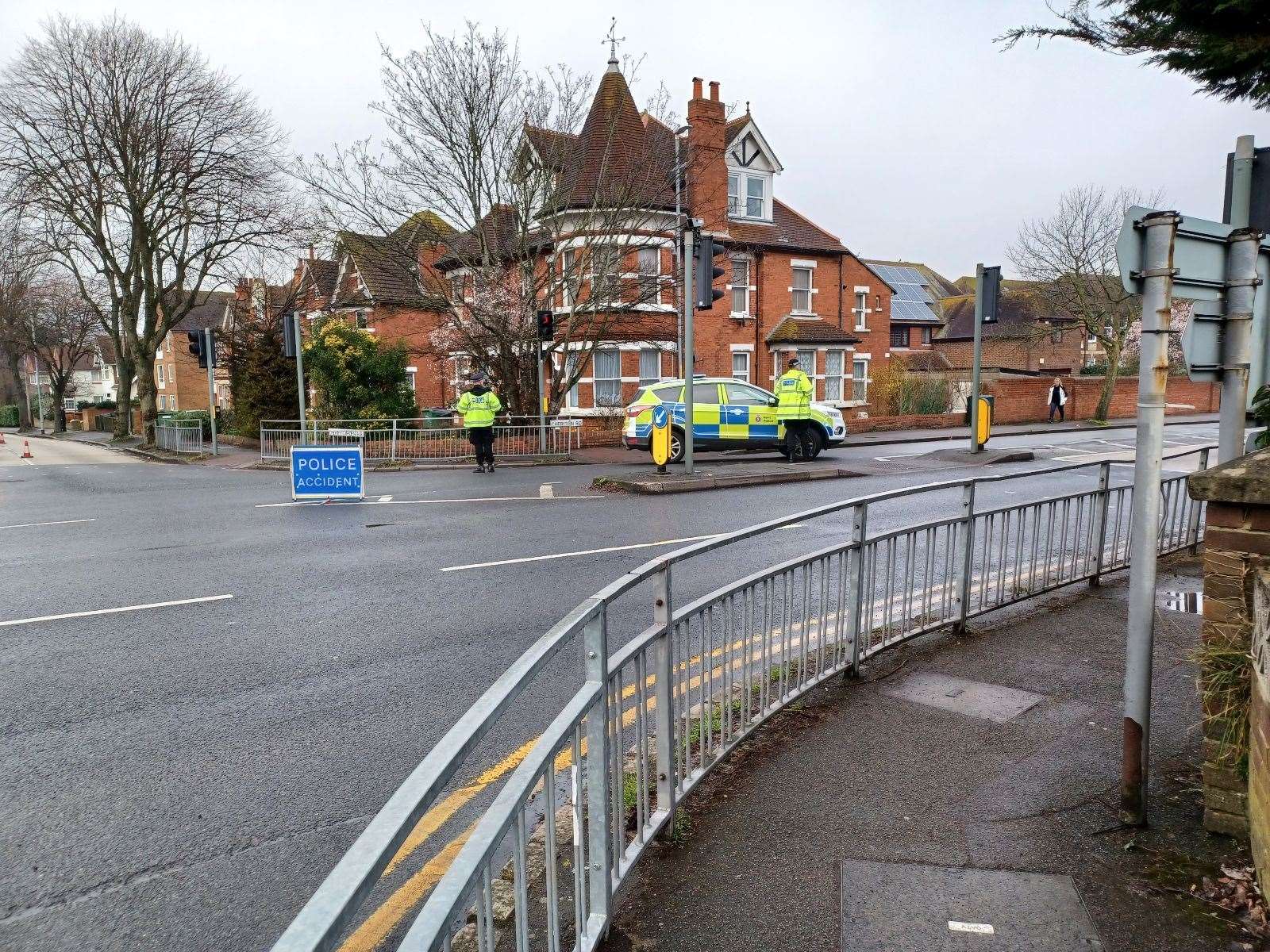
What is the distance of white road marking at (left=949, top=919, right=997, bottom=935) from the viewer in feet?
9.25

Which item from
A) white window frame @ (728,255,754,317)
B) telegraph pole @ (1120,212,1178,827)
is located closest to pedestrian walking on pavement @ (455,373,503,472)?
white window frame @ (728,255,754,317)

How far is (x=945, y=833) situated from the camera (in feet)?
11.4

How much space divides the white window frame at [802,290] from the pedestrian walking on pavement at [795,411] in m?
14.7

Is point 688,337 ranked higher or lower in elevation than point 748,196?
lower

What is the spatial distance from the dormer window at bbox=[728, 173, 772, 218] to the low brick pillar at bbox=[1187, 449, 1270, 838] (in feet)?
98.1

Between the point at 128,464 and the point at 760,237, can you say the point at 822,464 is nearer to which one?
the point at 760,237

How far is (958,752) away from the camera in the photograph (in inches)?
165

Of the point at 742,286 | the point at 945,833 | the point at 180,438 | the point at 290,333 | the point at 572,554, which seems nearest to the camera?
the point at 945,833

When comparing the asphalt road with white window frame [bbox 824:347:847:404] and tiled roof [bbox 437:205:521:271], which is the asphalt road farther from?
white window frame [bbox 824:347:847:404]

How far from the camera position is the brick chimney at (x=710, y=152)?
29875 millimetres

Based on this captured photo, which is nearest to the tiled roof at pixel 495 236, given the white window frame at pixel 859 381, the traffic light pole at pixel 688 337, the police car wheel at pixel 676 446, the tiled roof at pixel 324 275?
the police car wheel at pixel 676 446

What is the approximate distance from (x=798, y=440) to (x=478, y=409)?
266 inches

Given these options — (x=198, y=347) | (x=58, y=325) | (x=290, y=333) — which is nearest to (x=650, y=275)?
(x=290, y=333)

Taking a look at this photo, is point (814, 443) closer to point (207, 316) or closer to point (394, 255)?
point (394, 255)
